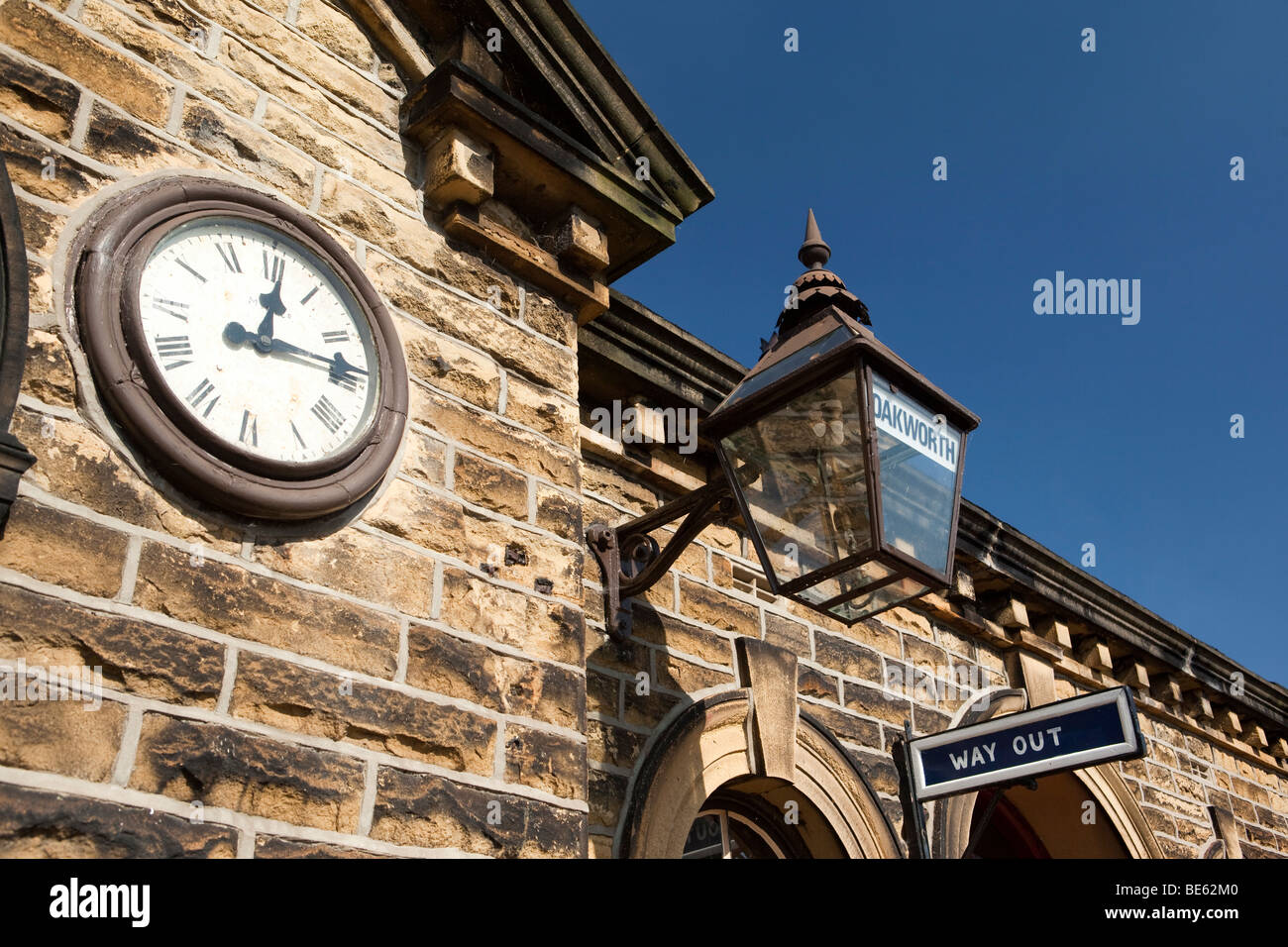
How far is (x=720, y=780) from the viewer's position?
4.28 m

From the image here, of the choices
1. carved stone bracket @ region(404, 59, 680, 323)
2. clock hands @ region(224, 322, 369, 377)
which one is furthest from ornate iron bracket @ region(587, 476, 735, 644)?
clock hands @ region(224, 322, 369, 377)

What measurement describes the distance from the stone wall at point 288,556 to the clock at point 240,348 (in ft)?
0.24

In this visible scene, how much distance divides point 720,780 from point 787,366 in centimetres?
158

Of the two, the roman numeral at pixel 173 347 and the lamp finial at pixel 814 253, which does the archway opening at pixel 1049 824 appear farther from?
the roman numeral at pixel 173 347

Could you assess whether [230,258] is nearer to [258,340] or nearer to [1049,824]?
[258,340]

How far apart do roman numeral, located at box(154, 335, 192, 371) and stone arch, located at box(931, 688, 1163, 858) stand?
385 cm

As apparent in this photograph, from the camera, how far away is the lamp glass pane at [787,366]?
346cm

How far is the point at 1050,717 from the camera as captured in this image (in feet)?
13.8

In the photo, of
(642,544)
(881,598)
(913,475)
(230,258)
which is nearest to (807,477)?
(913,475)

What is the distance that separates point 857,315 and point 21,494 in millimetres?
2481

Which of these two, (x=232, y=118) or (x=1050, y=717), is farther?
(x=1050, y=717)

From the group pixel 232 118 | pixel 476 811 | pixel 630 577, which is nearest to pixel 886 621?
pixel 630 577

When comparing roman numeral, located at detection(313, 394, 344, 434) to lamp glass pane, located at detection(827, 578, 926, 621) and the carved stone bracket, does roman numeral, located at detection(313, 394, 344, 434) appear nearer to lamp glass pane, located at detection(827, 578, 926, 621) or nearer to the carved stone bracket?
the carved stone bracket

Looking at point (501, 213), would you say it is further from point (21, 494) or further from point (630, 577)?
point (21, 494)
